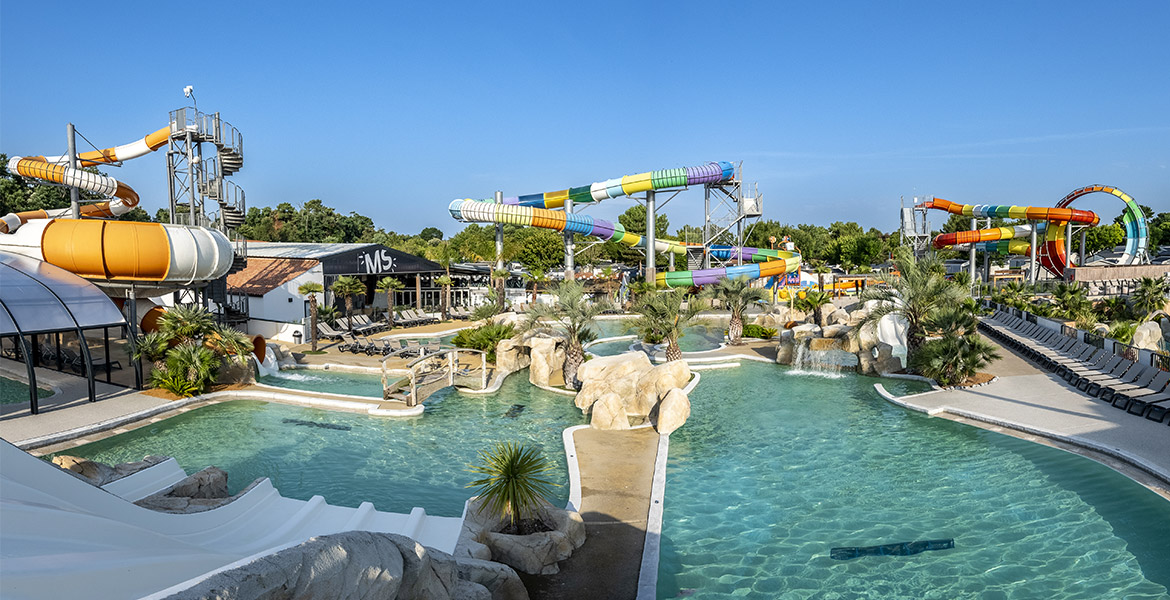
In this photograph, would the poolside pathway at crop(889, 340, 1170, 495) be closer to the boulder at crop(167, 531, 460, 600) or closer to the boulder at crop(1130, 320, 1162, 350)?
the boulder at crop(1130, 320, 1162, 350)

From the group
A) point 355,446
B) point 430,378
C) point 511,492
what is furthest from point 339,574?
point 430,378

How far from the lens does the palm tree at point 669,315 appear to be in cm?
2105

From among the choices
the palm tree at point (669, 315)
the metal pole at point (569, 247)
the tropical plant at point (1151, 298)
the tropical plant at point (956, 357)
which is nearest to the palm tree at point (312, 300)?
the palm tree at point (669, 315)

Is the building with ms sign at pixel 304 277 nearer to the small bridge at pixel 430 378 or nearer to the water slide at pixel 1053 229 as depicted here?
the small bridge at pixel 430 378

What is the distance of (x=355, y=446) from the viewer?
13.3 m

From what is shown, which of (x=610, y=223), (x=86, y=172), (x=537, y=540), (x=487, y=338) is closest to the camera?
(x=537, y=540)

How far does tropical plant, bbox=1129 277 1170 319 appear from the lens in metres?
26.3

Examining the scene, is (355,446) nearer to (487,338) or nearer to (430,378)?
(430,378)

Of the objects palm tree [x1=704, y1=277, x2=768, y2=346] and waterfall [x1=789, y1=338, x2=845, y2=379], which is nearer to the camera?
waterfall [x1=789, y1=338, x2=845, y2=379]

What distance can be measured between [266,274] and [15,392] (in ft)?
46.4

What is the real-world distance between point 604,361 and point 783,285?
29144 mm

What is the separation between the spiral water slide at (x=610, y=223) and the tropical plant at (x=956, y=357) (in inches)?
719

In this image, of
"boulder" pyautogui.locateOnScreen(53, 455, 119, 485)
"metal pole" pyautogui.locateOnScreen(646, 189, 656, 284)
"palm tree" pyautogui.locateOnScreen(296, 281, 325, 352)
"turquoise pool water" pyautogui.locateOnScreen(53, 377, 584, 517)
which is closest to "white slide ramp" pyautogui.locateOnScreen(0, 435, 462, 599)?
"boulder" pyautogui.locateOnScreen(53, 455, 119, 485)

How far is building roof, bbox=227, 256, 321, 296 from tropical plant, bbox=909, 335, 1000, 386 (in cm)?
2491
